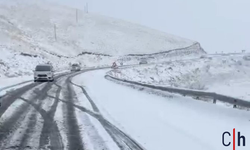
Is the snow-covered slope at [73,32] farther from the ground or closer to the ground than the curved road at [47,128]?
farther from the ground

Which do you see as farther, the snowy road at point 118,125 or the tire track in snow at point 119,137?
the snowy road at point 118,125

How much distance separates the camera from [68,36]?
109 meters

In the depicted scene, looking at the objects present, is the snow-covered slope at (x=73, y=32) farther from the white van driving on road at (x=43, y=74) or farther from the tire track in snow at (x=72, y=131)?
the tire track in snow at (x=72, y=131)

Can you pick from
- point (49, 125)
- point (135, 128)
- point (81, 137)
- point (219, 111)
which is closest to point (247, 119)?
point (219, 111)

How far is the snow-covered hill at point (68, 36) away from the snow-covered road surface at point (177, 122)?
158 feet

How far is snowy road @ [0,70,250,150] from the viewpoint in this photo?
8.83 meters

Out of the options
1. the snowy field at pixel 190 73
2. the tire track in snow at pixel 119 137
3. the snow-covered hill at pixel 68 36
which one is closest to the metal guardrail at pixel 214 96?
the tire track in snow at pixel 119 137

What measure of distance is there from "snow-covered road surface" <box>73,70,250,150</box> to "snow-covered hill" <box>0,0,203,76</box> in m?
48.1

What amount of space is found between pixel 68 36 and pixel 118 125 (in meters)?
99.7

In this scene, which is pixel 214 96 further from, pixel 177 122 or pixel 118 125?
pixel 118 125

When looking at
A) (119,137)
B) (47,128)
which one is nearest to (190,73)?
(47,128)

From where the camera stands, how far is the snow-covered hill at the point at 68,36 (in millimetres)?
84312

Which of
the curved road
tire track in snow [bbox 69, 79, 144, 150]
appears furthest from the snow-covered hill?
tire track in snow [bbox 69, 79, 144, 150]

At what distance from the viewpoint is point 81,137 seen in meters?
9.56
